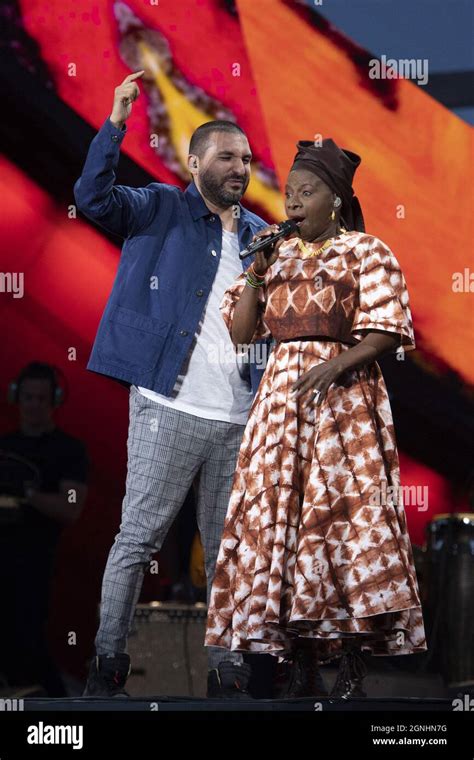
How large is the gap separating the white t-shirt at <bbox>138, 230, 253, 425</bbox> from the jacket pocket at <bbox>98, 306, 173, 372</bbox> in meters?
0.10

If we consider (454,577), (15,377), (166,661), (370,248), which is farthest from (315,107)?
(166,661)

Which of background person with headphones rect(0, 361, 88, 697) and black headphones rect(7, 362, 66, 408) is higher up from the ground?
black headphones rect(7, 362, 66, 408)

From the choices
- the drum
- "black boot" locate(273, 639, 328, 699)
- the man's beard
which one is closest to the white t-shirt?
the man's beard

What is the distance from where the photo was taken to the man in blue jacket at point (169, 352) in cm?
358

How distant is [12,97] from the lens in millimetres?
4199

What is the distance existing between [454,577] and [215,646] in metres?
1.03

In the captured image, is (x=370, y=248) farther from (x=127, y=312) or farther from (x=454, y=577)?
(x=454, y=577)

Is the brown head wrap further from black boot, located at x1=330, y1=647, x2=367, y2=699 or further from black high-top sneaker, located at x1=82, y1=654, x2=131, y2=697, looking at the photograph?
black high-top sneaker, located at x1=82, y1=654, x2=131, y2=697

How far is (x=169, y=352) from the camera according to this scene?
12.2 feet

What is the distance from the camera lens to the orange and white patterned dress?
330 centimetres

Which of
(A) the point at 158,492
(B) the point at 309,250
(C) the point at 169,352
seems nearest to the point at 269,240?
(B) the point at 309,250

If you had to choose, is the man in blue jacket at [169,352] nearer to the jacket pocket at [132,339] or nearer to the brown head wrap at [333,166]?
the jacket pocket at [132,339]

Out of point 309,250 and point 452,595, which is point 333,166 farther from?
point 452,595

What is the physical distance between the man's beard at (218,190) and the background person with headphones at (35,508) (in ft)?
2.86
